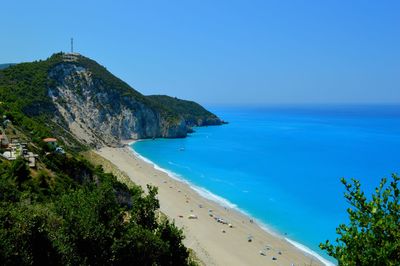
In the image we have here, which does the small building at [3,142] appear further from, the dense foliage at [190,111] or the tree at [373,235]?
the dense foliage at [190,111]

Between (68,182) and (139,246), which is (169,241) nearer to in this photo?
(139,246)

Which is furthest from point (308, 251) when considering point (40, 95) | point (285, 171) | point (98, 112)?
point (98, 112)

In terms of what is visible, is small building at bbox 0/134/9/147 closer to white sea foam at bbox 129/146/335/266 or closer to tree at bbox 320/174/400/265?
white sea foam at bbox 129/146/335/266

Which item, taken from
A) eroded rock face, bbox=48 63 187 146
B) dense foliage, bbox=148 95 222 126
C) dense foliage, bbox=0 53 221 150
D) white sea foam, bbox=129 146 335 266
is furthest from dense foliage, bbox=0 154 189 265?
dense foliage, bbox=148 95 222 126

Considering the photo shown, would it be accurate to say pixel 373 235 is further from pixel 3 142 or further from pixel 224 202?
pixel 224 202

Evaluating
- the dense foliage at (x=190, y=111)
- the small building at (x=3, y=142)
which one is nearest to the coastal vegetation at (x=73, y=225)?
the small building at (x=3, y=142)

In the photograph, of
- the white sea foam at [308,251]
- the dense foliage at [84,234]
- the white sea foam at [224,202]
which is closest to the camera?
the dense foliage at [84,234]
